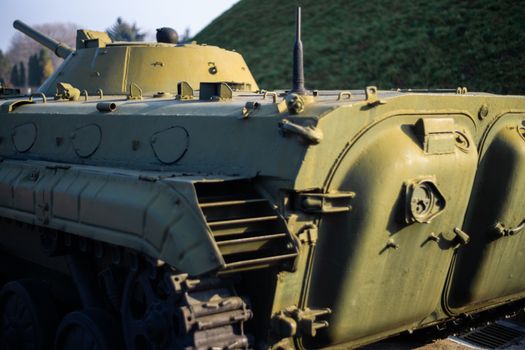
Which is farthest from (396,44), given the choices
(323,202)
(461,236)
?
(323,202)

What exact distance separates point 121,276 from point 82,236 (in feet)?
1.58

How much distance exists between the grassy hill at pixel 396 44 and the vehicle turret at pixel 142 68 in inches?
571

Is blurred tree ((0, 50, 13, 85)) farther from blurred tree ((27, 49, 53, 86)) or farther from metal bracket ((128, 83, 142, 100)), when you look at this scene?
metal bracket ((128, 83, 142, 100))

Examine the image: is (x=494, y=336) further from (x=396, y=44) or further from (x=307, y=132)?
(x=396, y=44)

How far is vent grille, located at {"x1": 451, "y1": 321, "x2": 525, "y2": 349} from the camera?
26.4ft

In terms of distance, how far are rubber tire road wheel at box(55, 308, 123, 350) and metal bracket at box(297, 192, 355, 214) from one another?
191 centimetres

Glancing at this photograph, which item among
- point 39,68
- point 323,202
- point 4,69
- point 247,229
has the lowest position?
point 4,69

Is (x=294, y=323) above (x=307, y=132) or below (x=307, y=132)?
below

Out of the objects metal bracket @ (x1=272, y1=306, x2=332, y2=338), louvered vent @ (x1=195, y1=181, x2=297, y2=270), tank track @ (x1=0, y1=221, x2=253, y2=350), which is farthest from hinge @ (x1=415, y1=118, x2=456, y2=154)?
tank track @ (x1=0, y1=221, x2=253, y2=350)

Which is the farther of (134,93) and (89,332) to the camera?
(134,93)

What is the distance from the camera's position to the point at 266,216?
497 cm

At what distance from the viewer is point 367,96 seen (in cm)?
519

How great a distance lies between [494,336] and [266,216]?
14.7 feet

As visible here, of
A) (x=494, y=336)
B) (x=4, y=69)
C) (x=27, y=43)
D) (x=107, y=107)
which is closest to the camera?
(x=107, y=107)
